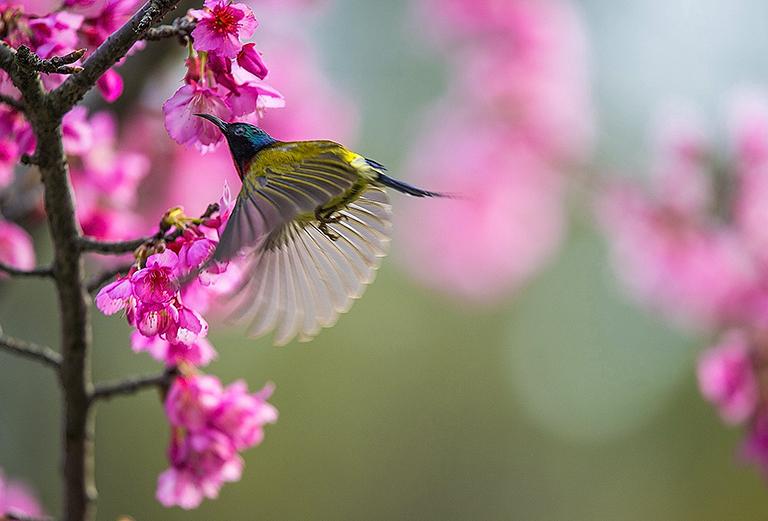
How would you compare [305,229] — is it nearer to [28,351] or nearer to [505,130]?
[28,351]

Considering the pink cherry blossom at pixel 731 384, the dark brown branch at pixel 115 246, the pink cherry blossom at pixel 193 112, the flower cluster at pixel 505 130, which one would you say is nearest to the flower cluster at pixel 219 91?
the pink cherry blossom at pixel 193 112

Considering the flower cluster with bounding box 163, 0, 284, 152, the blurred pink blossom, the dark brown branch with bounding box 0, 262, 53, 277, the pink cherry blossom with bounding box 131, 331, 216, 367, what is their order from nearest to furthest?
the flower cluster with bounding box 163, 0, 284, 152 < the dark brown branch with bounding box 0, 262, 53, 277 < the pink cherry blossom with bounding box 131, 331, 216, 367 < the blurred pink blossom

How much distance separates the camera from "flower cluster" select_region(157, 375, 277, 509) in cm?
130

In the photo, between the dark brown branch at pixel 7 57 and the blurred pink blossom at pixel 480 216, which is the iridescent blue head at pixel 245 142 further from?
the blurred pink blossom at pixel 480 216

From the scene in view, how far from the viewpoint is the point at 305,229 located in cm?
131

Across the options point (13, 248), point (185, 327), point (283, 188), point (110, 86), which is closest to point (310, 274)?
point (283, 188)

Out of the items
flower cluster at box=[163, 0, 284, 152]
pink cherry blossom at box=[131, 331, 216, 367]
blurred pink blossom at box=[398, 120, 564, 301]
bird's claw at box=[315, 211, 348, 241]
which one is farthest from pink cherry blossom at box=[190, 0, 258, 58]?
blurred pink blossom at box=[398, 120, 564, 301]

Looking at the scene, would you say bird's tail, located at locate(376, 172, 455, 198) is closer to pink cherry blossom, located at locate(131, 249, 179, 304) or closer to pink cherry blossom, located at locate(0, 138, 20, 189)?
pink cherry blossom, located at locate(131, 249, 179, 304)

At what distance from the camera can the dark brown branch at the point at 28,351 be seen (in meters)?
1.19

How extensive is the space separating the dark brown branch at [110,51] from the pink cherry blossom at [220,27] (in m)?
0.05

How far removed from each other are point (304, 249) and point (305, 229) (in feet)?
0.09

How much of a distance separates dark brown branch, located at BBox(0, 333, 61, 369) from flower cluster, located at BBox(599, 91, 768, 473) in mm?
1539

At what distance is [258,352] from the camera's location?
873 cm

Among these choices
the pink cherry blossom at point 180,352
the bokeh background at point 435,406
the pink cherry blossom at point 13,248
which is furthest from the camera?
the bokeh background at point 435,406
